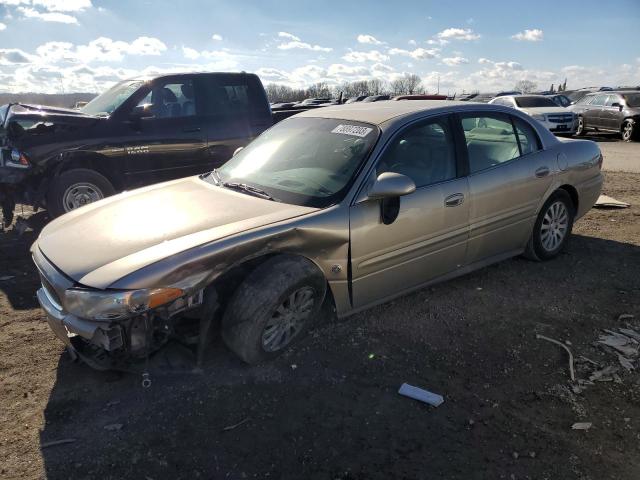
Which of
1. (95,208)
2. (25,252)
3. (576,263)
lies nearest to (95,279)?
(95,208)

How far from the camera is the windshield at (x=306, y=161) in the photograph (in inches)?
136

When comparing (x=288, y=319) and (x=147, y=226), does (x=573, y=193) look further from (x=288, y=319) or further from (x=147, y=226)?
(x=147, y=226)

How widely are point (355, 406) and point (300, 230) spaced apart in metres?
1.10

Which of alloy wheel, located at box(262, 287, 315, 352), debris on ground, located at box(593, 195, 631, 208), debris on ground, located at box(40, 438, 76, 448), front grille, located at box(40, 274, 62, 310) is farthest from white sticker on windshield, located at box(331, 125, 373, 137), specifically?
debris on ground, located at box(593, 195, 631, 208)

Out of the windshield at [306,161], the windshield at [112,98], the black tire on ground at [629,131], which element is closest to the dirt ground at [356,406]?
→ the windshield at [306,161]

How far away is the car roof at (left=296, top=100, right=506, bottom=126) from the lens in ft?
12.7

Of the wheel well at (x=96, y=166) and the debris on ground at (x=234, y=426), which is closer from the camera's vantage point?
the debris on ground at (x=234, y=426)

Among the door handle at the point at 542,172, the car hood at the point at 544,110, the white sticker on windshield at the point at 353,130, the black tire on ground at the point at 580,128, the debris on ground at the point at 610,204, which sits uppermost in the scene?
the white sticker on windshield at the point at 353,130

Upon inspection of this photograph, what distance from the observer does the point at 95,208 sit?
3.76m

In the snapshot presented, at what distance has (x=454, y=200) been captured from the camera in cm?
387

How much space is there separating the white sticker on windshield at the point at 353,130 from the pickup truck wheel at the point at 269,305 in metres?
1.12

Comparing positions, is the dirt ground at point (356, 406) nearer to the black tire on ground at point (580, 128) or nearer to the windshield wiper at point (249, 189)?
the windshield wiper at point (249, 189)

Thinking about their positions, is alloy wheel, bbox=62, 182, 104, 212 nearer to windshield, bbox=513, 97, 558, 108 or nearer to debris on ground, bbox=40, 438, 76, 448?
debris on ground, bbox=40, 438, 76, 448

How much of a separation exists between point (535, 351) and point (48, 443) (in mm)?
3042
